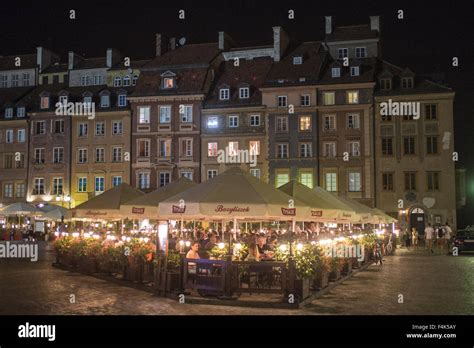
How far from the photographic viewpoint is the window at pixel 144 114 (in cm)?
5953

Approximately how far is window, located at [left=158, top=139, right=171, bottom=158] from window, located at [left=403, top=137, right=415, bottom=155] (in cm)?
1981

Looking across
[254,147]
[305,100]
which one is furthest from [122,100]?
[305,100]

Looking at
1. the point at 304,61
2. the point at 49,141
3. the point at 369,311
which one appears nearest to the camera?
the point at 369,311

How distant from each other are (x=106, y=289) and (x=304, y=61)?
139ft

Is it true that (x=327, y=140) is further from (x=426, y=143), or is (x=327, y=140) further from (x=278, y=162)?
(x=426, y=143)

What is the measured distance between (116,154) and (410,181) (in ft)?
83.6

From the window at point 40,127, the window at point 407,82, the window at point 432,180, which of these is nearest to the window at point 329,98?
the window at point 407,82

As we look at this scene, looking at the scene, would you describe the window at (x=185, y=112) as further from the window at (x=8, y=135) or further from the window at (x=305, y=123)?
the window at (x=8, y=135)

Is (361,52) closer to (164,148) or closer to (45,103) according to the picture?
(164,148)

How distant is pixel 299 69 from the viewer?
57.2 metres

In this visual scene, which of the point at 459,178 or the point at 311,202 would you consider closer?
the point at 311,202

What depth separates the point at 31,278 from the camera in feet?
72.3

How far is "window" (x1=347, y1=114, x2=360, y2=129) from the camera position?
2146 inches
